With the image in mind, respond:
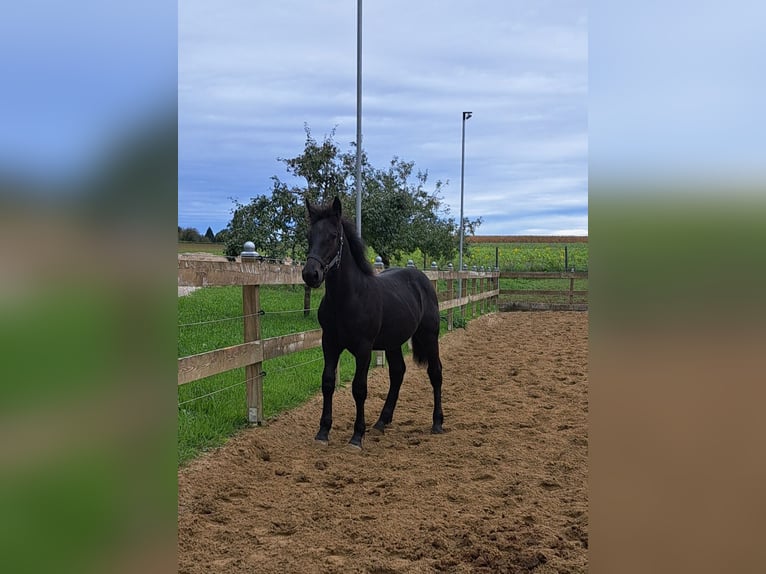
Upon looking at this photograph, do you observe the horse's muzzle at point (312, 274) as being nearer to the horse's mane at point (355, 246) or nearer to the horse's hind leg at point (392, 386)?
the horse's mane at point (355, 246)

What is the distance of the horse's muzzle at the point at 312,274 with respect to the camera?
12.7ft

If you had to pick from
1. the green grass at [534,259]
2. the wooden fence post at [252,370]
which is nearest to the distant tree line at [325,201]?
the wooden fence post at [252,370]

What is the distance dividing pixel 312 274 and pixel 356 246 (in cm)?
70

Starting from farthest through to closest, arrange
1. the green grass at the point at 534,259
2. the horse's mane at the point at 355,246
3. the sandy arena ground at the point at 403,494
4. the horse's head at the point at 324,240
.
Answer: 1. the green grass at the point at 534,259
2. the horse's mane at the point at 355,246
3. the horse's head at the point at 324,240
4. the sandy arena ground at the point at 403,494

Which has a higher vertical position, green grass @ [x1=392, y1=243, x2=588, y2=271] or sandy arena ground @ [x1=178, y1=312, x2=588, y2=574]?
green grass @ [x1=392, y1=243, x2=588, y2=271]

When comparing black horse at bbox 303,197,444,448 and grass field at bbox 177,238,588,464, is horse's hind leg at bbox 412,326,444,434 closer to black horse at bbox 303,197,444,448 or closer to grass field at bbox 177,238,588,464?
black horse at bbox 303,197,444,448

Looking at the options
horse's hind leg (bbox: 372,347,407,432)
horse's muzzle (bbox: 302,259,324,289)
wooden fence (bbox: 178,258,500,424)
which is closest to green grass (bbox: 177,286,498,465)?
wooden fence (bbox: 178,258,500,424)

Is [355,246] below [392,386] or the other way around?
the other way around

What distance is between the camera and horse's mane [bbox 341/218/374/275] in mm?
4441

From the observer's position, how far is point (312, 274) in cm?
387

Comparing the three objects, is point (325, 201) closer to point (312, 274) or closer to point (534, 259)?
point (312, 274)

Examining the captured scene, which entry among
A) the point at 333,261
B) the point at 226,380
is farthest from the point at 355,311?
the point at 226,380
